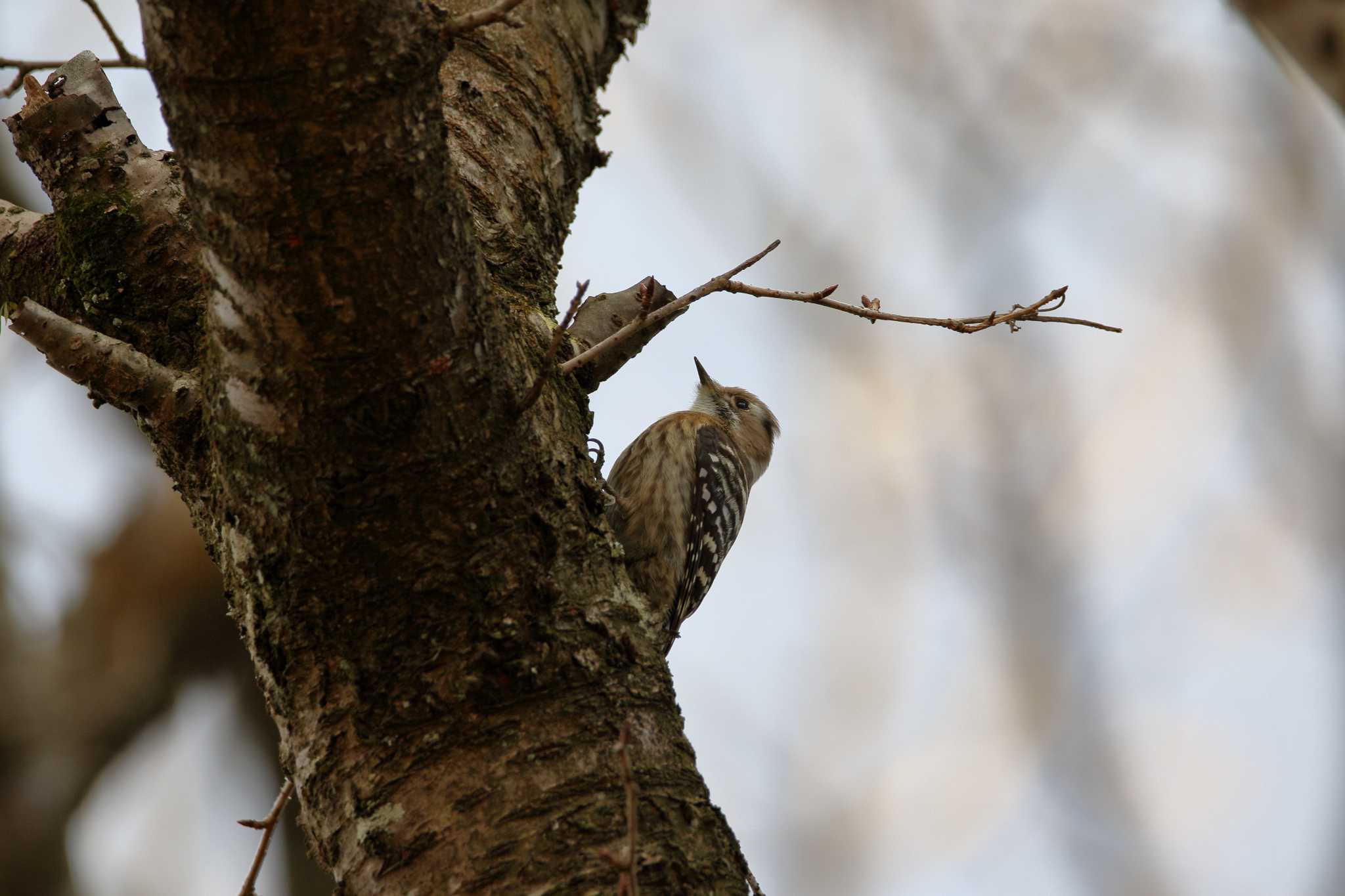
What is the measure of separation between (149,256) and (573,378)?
1.07 m

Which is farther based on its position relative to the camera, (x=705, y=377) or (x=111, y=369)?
(x=705, y=377)

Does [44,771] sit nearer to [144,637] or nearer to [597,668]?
[144,637]

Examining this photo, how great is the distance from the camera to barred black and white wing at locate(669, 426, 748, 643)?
216 inches

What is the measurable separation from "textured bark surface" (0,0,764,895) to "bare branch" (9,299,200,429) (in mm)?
86

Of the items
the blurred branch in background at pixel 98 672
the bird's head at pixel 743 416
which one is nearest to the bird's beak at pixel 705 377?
the bird's head at pixel 743 416

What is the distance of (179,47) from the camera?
1.79 metres

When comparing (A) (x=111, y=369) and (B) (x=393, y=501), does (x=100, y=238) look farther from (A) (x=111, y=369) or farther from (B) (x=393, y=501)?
(B) (x=393, y=501)

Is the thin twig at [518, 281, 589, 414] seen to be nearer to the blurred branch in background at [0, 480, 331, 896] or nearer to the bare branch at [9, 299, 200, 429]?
the bare branch at [9, 299, 200, 429]

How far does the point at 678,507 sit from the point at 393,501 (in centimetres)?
344

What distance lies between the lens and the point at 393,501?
7.04ft

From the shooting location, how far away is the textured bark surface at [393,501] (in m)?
1.86

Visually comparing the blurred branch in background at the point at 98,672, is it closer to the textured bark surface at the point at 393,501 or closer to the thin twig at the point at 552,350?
the textured bark surface at the point at 393,501

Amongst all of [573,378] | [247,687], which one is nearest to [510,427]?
[573,378]

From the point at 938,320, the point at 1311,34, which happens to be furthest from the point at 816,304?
the point at 1311,34
